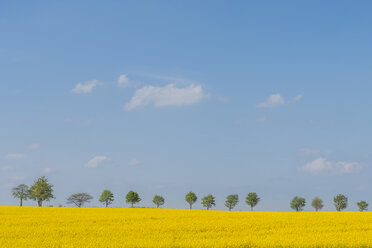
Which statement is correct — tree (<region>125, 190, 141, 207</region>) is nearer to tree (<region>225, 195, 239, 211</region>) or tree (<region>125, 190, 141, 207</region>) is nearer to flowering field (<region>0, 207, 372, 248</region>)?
tree (<region>225, 195, 239, 211</region>)

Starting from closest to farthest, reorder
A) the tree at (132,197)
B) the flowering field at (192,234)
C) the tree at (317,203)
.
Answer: the flowering field at (192,234) → the tree at (132,197) → the tree at (317,203)

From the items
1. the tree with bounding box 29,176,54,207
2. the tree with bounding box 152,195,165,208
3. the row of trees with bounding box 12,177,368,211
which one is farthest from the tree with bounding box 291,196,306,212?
the tree with bounding box 29,176,54,207

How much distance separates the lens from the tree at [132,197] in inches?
4117

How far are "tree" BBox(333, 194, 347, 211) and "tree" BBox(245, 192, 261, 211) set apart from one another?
24.6 m

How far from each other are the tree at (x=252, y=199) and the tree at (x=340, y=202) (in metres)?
24.6

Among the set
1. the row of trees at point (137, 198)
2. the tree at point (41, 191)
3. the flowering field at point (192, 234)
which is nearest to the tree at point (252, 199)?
the row of trees at point (137, 198)

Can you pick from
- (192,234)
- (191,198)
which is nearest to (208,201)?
(191,198)

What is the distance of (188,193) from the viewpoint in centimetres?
11806

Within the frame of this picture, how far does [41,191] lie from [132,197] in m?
24.2

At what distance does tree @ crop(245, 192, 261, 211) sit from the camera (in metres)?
116

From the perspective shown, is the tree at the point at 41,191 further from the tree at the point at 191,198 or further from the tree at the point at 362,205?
the tree at the point at 362,205

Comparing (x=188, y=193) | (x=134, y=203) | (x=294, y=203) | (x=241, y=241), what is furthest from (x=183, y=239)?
(x=294, y=203)

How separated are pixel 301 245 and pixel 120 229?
1352cm

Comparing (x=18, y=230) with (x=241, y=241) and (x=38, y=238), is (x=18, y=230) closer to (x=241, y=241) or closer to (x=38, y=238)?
(x=38, y=238)
